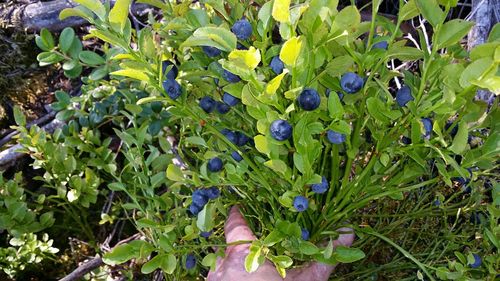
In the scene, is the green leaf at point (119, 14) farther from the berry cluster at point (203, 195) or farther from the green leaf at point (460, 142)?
the green leaf at point (460, 142)

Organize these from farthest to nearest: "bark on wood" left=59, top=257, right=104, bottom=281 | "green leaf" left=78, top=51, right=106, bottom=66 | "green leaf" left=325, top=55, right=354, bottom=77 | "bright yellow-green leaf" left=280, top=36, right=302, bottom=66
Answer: "bark on wood" left=59, top=257, right=104, bottom=281 → "green leaf" left=78, top=51, right=106, bottom=66 → "green leaf" left=325, top=55, right=354, bottom=77 → "bright yellow-green leaf" left=280, top=36, right=302, bottom=66

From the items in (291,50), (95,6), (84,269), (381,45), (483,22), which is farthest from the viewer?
(84,269)

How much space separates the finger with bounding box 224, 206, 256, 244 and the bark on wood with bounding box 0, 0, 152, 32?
859 millimetres

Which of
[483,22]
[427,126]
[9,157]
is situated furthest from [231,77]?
[9,157]

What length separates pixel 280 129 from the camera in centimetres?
65

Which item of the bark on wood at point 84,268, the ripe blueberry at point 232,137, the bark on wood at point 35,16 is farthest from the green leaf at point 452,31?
the bark on wood at point 35,16

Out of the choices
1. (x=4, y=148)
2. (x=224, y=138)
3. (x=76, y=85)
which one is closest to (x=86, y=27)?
(x=76, y=85)

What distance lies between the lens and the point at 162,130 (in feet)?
4.52

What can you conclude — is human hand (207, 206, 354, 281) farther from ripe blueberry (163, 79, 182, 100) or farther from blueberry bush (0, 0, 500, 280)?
ripe blueberry (163, 79, 182, 100)

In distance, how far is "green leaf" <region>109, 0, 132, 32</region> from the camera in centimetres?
66

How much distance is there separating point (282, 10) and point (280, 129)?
5.5 inches

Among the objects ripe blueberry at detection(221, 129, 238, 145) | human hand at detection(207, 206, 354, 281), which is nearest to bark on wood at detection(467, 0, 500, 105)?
human hand at detection(207, 206, 354, 281)

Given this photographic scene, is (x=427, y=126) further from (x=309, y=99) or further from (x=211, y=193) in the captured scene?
(x=211, y=193)

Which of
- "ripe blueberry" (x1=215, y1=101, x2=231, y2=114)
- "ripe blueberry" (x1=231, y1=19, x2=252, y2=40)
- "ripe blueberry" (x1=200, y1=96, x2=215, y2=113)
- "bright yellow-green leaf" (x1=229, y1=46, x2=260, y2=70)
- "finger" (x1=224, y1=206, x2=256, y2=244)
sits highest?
"bright yellow-green leaf" (x1=229, y1=46, x2=260, y2=70)
